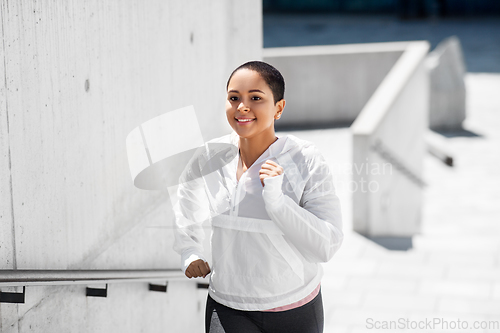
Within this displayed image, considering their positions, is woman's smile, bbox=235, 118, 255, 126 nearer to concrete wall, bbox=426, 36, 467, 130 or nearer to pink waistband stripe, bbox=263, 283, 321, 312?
pink waistband stripe, bbox=263, 283, 321, 312

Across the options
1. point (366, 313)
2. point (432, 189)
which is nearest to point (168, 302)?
point (366, 313)

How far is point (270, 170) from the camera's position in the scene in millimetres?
2369

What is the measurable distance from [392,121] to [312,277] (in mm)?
6608

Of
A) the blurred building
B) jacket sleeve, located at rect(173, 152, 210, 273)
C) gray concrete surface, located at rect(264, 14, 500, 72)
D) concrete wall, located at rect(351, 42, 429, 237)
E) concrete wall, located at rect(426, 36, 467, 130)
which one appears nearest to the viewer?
jacket sleeve, located at rect(173, 152, 210, 273)

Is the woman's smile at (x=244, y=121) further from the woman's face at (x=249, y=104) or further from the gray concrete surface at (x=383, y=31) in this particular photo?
the gray concrete surface at (x=383, y=31)

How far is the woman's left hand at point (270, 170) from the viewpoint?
2344 millimetres

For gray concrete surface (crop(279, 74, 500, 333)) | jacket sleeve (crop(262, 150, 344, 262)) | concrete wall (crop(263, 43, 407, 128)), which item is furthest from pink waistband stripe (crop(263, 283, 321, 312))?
concrete wall (crop(263, 43, 407, 128))

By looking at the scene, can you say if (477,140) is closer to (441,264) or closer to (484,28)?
(441,264)

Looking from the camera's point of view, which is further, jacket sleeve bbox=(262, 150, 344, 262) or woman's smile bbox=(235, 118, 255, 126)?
woman's smile bbox=(235, 118, 255, 126)

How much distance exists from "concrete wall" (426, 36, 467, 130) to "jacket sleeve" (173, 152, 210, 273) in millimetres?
13574

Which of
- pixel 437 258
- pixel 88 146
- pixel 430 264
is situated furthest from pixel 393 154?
pixel 88 146

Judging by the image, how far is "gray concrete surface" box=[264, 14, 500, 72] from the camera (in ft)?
74.8

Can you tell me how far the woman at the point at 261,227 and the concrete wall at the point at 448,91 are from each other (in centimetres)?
1360

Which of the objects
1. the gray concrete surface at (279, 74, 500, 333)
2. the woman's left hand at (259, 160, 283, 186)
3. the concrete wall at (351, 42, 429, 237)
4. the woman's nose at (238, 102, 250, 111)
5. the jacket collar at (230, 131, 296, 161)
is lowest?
the gray concrete surface at (279, 74, 500, 333)
